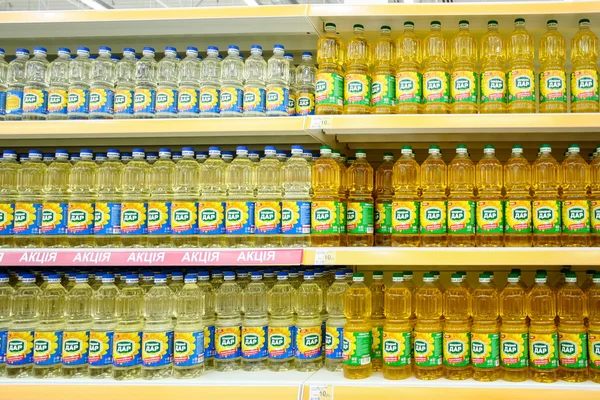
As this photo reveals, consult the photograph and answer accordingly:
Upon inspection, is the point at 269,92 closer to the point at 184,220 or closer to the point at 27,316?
the point at 184,220

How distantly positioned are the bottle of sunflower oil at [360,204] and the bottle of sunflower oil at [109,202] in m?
1.10

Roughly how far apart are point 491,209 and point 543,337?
58cm

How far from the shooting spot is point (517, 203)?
2051mm

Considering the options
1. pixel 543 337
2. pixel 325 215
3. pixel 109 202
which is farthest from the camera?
pixel 109 202

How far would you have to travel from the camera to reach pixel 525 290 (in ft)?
7.00

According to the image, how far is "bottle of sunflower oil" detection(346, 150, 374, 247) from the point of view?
217 cm

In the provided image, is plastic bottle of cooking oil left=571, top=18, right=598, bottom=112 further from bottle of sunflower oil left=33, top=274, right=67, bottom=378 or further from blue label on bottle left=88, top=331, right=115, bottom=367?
bottle of sunflower oil left=33, top=274, right=67, bottom=378

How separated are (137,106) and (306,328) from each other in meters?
1.32

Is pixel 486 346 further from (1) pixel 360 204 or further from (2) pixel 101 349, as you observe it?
(2) pixel 101 349

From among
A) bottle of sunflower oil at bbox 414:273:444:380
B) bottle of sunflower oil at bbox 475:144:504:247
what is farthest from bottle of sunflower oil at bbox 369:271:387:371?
bottle of sunflower oil at bbox 475:144:504:247

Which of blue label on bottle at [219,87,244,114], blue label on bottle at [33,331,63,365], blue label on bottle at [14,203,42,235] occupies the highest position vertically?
blue label on bottle at [219,87,244,114]

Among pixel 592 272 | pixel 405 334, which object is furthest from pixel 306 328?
pixel 592 272

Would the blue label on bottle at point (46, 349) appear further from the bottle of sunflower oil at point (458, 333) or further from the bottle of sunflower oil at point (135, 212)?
the bottle of sunflower oil at point (458, 333)

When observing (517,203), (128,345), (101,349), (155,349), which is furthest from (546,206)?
(101,349)
